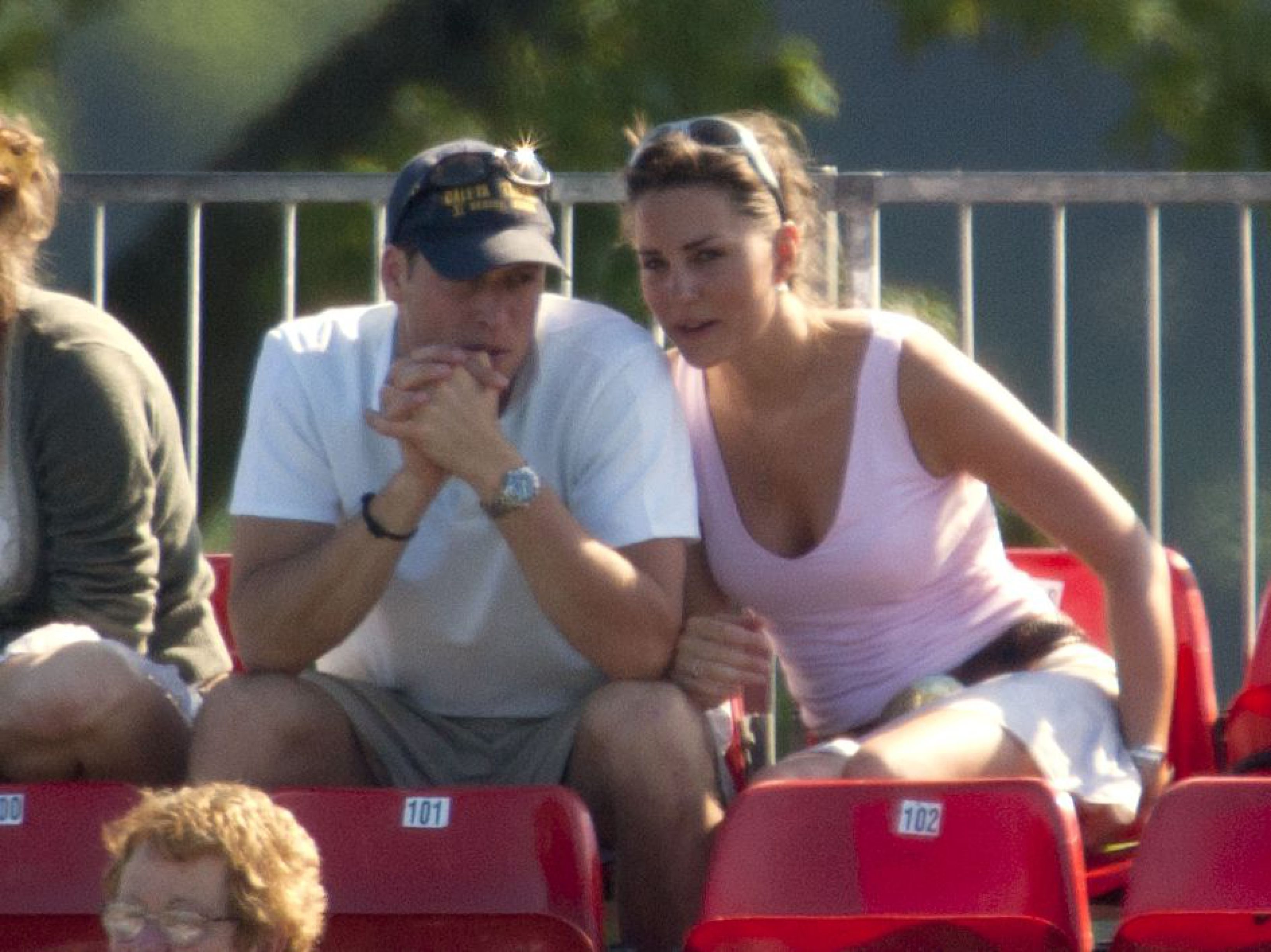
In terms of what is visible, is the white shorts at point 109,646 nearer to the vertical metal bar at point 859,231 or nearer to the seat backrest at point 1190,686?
the seat backrest at point 1190,686

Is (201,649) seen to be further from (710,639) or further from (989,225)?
(989,225)

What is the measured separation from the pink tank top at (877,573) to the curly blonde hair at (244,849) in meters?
1.07

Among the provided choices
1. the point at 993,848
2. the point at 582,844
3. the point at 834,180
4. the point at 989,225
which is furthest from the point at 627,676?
the point at 989,225

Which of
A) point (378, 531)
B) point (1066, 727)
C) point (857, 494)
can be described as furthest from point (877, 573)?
point (378, 531)

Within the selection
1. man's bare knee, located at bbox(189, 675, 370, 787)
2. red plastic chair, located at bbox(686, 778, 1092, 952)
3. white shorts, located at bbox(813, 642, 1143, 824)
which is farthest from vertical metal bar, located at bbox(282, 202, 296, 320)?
red plastic chair, located at bbox(686, 778, 1092, 952)

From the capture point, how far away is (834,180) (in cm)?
423

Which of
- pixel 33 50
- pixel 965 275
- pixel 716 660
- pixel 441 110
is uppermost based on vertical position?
pixel 33 50

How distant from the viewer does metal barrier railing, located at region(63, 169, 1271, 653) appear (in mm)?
4203

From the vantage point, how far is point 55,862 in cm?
296

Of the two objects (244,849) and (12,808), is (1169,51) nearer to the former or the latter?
(12,808)

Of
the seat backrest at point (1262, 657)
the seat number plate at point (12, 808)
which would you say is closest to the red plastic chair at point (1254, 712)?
the seat backrest at point (1262, 657)

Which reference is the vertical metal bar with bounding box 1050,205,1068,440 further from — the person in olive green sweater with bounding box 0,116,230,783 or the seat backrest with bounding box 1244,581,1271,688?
the person in olive green sweater with bounding box 0,116,230,783

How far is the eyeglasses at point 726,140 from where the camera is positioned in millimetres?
3357

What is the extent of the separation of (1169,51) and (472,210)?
259 centimetres
